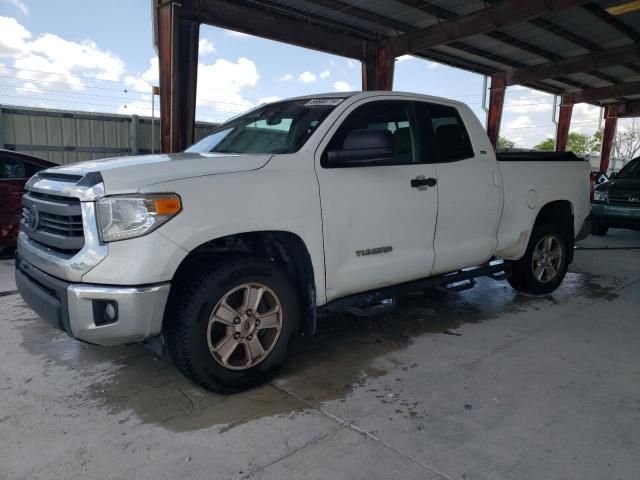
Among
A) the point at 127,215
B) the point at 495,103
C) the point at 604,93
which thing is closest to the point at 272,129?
the point at 127,215

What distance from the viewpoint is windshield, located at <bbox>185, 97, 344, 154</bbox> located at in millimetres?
3330

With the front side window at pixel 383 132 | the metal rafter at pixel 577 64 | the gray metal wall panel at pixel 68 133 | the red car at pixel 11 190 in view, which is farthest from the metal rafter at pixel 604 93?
the red car at pixel 11 190

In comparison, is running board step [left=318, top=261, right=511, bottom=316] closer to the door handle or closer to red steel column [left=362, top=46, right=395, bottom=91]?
the door handle

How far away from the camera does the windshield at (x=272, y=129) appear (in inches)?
131

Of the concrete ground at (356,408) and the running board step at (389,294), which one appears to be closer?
the concrete ground at (356,408)

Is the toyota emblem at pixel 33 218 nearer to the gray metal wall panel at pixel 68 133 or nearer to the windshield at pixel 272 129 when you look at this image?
the windshield at pixel 272 129

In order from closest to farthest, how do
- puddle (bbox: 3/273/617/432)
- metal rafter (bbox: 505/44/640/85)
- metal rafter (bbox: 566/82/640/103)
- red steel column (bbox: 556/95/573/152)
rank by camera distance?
1. puddle (bbox: 3/273/617/432)
2. metal rafter (bbox: 505/44/640/85)
3. metal rafter (bbox: 566/82/640/103)
4. red steel column (bbox: 556/95/573/152)

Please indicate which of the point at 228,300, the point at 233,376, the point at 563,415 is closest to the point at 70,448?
the point at 233,376

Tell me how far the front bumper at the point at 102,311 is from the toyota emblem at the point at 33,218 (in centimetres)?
60

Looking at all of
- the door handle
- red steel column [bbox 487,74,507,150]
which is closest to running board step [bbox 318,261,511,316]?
the door handle

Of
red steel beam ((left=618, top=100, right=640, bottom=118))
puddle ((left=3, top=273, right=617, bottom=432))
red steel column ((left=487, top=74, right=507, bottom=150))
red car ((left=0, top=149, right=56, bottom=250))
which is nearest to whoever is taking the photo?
puddle ((left=3, top=273, right=617, bottom=432))

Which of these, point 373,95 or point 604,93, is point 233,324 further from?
point 604,93

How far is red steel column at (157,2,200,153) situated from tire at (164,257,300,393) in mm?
8635

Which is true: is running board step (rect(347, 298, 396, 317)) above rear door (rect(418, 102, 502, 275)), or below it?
below
